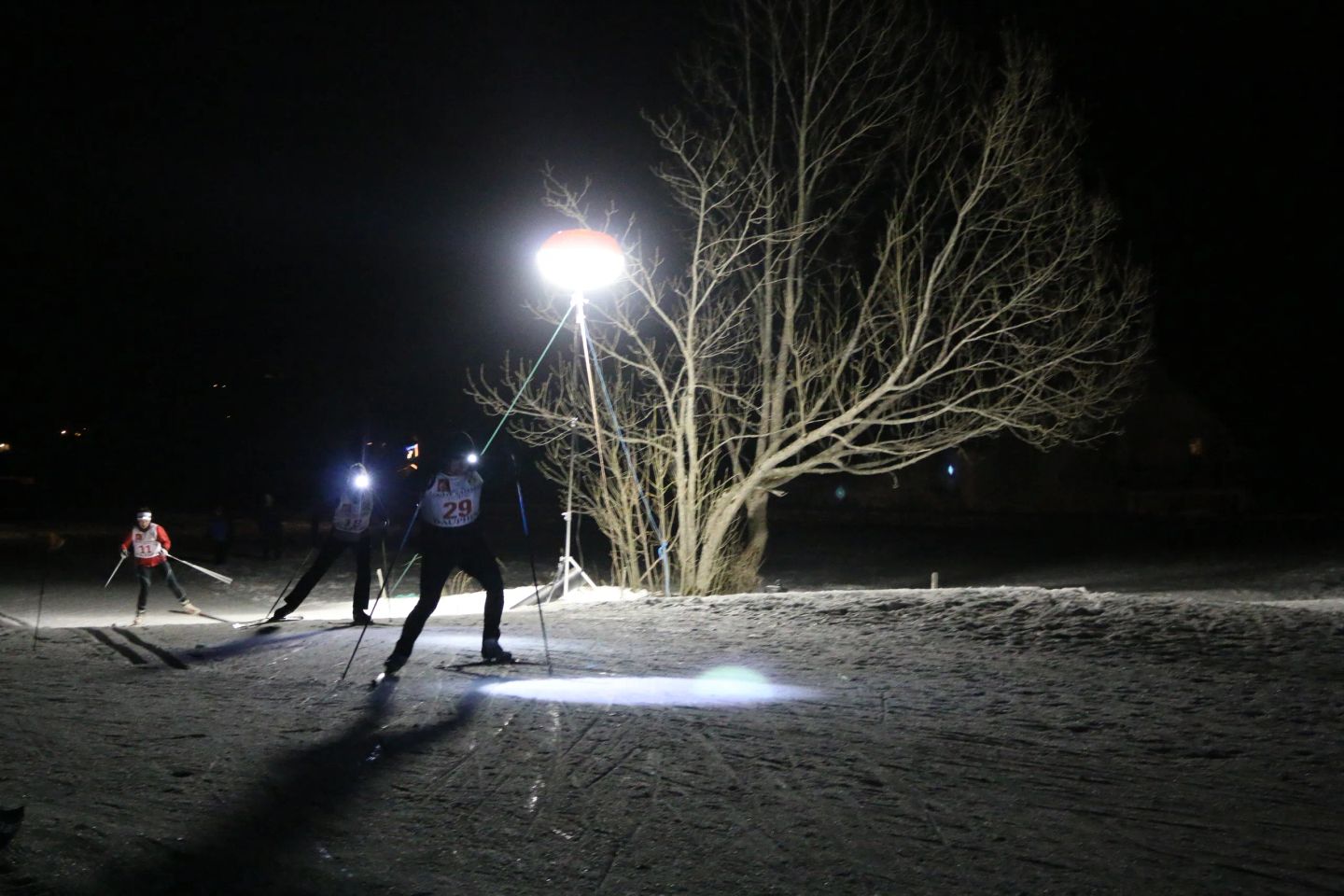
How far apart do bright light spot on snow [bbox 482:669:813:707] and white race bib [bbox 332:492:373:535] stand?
16.5 feet

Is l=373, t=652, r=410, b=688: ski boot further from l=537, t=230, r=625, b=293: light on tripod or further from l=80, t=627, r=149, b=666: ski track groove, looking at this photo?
l=537, t=230, r=625, b=293: light on tripod

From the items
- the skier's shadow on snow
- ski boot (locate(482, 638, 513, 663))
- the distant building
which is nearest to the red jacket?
ski boot (locate(482, 638, 513, 663))

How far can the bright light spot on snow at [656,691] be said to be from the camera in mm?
7617

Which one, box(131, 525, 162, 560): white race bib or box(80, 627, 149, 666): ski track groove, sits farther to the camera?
box(131, 525, 162, 560): white race bib

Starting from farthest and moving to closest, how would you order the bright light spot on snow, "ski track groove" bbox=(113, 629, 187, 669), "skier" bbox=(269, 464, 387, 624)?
"skier" bbox=(269, 464, 387, 624) < "ski track groove" bbox=(113, 629, 187, 669) < the bright light spot on snow

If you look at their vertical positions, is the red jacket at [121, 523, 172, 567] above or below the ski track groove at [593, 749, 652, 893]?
above

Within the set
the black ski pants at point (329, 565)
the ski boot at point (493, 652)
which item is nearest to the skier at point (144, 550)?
the black ski pants at point (329, 565)

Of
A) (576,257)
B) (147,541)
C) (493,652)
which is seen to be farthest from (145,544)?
A: (493,652)

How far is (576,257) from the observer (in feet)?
51.7

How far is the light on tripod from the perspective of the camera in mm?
15773

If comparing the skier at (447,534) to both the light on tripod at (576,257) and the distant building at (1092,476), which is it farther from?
the distant building at (1092,476)

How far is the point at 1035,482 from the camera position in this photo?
51.8 metres

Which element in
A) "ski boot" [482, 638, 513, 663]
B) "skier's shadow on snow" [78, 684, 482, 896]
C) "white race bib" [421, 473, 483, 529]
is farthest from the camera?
"ski boot" [482, 638, 513, 663]

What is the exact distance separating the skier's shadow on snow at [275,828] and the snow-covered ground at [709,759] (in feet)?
0.07
